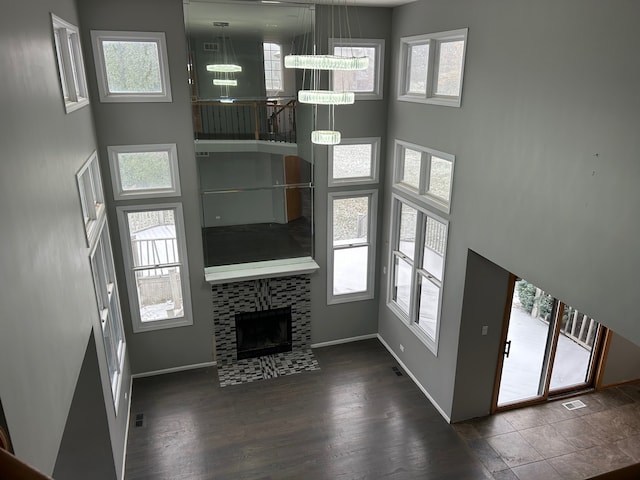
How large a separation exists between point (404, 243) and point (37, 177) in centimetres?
538

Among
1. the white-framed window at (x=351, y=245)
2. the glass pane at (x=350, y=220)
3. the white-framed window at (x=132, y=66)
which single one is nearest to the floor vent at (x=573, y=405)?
the white-framed window at (x=351, y=245)

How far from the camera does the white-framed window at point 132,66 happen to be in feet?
19.8

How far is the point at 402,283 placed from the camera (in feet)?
25.0

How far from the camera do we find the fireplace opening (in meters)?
7.81

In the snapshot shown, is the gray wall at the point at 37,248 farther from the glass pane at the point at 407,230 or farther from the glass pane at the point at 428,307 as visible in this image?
the glass pane at the point at 407,230

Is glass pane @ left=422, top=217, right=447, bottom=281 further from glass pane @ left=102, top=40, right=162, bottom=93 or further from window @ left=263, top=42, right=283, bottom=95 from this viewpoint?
glass pane @ left=102, top=40, right=162, bottom=93

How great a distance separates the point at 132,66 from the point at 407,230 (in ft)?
15.1

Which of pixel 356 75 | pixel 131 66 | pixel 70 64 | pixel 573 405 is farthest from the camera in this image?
pixel 356 75

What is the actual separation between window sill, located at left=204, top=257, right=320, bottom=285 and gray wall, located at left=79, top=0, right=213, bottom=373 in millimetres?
231

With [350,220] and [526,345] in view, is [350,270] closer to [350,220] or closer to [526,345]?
[350,220]

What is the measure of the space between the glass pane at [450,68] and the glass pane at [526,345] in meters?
2.85

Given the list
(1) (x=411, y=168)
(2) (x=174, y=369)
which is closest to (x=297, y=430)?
(2) (x=174, y=369)

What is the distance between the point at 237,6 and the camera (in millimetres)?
6449

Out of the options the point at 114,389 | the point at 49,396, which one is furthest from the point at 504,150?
the point at 114,389
